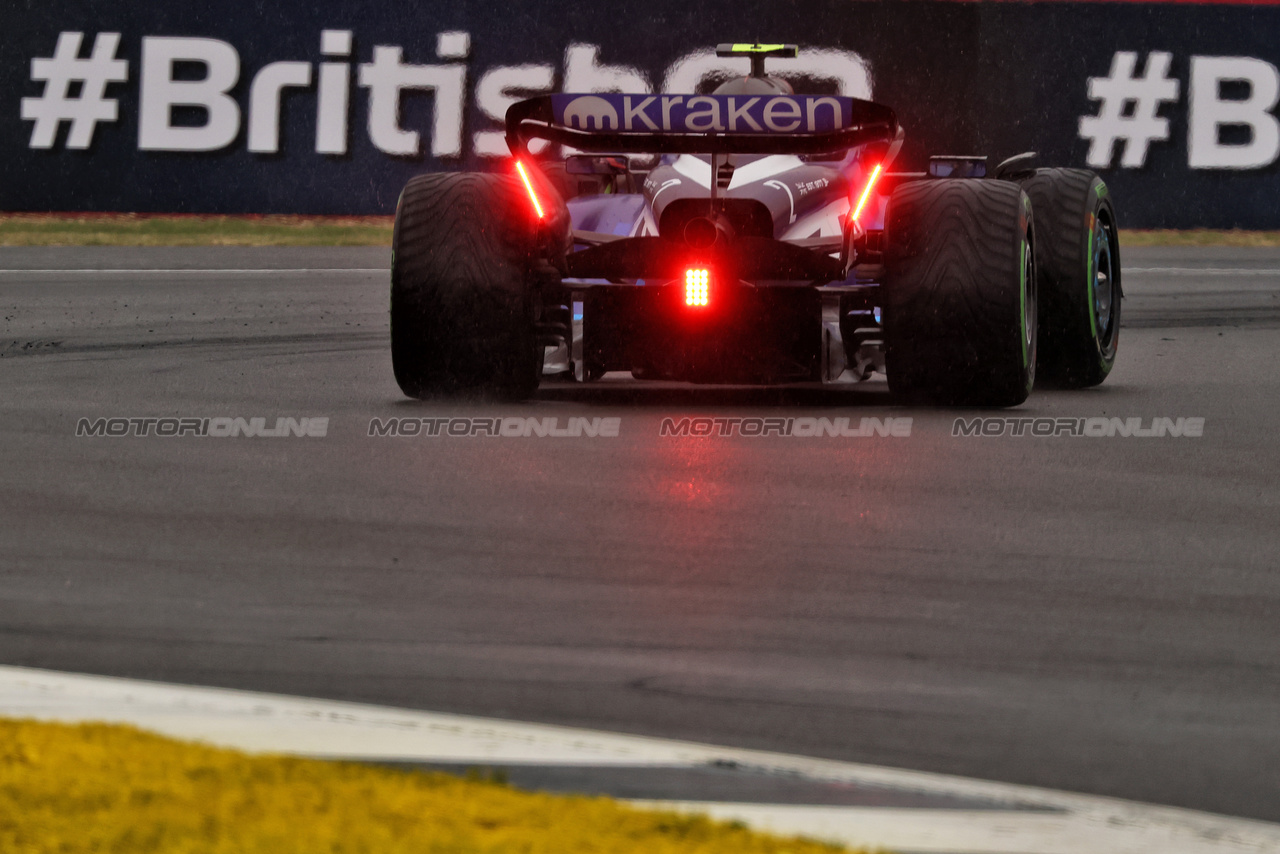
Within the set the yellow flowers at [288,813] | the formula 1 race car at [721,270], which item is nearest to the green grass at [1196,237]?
the formula 1 race car at [721,270]

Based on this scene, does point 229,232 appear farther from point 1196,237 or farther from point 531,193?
point 531,193

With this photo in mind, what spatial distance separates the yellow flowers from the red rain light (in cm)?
470

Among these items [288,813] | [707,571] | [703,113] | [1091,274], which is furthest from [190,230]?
[288,813]

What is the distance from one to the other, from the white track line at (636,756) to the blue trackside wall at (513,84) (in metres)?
18.2

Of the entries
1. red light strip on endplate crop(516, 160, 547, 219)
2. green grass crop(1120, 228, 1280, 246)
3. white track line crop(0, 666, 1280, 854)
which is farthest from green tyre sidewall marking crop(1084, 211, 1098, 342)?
green grass crop(1120, 228, 1280, 246)

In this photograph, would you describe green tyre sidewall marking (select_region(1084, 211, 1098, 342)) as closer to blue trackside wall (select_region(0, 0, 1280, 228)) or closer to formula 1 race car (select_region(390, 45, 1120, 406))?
formula 1 race car (select_region(390, 45, 1120, 406))

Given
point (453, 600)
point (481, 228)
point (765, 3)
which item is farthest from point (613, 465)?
point (765, 3)

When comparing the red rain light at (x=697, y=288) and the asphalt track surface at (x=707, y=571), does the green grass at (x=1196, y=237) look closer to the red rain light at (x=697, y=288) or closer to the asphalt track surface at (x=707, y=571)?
the asphalt track surface at (x=707, y=571)

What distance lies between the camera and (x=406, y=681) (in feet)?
14.5

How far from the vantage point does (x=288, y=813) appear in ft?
10.9

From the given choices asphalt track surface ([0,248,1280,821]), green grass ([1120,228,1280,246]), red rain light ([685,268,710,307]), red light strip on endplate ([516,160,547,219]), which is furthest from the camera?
green grass ([1120,228,1280,246])

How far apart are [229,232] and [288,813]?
63.4 feet

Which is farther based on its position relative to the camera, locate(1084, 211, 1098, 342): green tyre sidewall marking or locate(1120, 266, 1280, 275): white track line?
locate(1120, 266, 1280, 275): white track line

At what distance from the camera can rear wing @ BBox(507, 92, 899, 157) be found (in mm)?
8094
